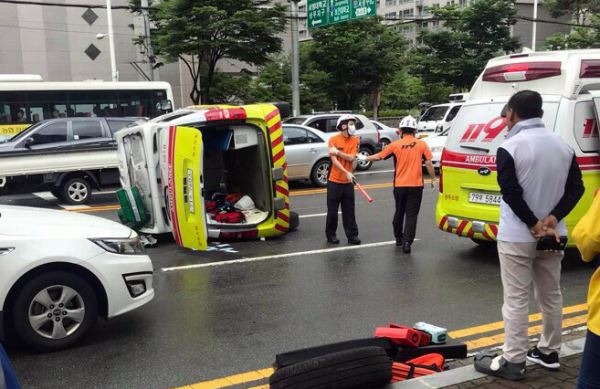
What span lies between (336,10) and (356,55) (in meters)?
8.28

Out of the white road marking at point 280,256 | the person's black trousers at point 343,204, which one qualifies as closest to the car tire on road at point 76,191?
the white road marking at point 280,256

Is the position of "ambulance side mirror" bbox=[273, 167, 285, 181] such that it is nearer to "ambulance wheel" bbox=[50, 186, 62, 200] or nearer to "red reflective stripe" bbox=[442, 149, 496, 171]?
"red reflective stripe" bbox=[442, 149, 496, 171]

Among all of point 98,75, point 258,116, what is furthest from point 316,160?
point 98,75

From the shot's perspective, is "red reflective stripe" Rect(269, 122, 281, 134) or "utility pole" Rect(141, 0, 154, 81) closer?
"red reflective stripe" Rect(269, 122, 281, 134)

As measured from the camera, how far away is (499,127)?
6.51 meters

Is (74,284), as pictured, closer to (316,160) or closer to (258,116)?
(258,116)

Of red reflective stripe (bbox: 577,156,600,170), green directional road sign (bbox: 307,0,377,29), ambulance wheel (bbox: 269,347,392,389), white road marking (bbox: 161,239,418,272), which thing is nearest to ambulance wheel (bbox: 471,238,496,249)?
white road marking (bbox: 161,239,418,272)

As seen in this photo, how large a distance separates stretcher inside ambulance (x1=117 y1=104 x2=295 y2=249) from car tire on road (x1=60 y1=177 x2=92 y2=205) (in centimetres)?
400

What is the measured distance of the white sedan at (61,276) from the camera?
4.31m

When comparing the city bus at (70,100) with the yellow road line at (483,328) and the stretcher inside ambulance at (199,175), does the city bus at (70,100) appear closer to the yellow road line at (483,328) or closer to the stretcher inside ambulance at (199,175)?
the stretcher inside ambulance at (199,175)

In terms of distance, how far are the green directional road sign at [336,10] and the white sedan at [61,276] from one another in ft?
56.8

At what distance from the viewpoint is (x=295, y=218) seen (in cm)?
918

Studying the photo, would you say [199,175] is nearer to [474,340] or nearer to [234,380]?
[234,380]

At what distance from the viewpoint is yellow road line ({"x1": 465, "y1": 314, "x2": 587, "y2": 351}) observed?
457 cm
